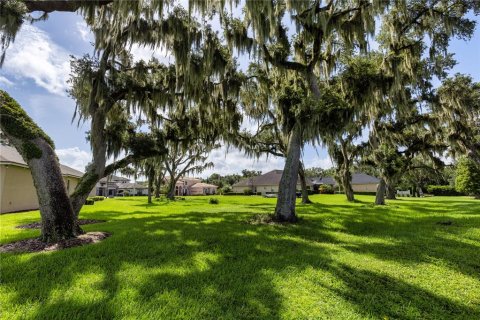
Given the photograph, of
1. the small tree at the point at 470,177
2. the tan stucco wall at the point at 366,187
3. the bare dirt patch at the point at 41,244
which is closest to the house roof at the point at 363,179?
the tan stucco wall at the point at 366,187

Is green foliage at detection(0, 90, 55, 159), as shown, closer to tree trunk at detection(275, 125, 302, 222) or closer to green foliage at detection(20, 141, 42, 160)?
green foliage at detection(20, 141, 42, 160)

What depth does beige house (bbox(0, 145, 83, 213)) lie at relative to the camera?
15.3m

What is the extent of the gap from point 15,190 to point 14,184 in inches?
17.0

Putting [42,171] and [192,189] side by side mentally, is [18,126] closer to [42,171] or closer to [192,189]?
[42,171]

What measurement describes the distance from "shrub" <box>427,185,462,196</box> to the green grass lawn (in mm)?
48715

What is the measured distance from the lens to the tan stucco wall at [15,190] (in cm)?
1538

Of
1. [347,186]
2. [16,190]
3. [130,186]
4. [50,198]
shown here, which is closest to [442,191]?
[347,186]

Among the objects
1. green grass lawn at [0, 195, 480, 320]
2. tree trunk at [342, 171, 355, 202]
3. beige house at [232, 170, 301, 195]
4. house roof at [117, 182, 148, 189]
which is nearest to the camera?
green grass lawn at [0, 195, 480, 320]

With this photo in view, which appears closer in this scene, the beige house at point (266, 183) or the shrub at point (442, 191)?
the shrub at point (442, 191)

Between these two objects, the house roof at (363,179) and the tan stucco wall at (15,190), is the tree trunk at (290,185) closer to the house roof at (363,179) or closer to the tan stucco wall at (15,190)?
the tan stucco wall at (15,190)

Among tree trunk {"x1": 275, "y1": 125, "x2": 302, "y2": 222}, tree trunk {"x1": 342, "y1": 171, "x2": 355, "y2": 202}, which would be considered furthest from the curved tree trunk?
tree trunk {"x1": 342, "y1": 171, "x2": 355, "y2": 202}

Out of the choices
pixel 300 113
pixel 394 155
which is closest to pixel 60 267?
pixel 300 113

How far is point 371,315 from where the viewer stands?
11.2 feet

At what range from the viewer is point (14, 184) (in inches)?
647
